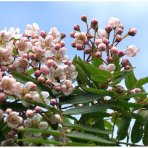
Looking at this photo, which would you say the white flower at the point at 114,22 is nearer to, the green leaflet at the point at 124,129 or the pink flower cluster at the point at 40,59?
the pink flower cluster at the point at 40,59

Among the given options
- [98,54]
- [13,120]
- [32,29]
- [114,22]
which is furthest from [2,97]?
[114,22]

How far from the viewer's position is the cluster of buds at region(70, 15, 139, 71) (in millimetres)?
2320

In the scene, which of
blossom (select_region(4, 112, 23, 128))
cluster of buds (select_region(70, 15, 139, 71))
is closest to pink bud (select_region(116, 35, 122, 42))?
cluster of buds (select_region(70, 15, 139, 71))

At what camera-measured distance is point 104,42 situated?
2.38 m

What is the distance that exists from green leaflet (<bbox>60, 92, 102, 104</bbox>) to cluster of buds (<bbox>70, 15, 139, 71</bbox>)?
16cm

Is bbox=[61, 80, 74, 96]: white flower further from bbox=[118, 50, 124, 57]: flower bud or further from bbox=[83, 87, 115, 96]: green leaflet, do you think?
bbox=[118, 50, 124, 57]: flower bud

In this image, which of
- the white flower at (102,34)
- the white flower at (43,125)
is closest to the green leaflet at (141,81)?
the white flower at (102,34)

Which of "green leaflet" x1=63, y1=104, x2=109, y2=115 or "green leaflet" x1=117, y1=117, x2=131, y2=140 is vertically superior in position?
"green leaflet" x1=63, y1=104, x2=109, y2=115

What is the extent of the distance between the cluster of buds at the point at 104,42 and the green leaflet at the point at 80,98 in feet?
0.53

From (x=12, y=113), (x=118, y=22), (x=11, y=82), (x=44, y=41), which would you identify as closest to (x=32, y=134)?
(x=12, y=113)

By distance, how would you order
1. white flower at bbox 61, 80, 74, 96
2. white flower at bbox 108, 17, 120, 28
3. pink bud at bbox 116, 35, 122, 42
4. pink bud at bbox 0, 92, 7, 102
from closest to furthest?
pink bud at bbox 0, 92, 7, 102
white flower at bbox 61, 80, 74, 96
pink bud at bbox 116, 35, 122, 42
white flower at bbox 108, 17, 120, 28

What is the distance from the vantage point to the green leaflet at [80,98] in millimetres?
2146

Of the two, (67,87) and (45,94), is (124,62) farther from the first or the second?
(45,94)

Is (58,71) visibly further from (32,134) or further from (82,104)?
(32,134)
